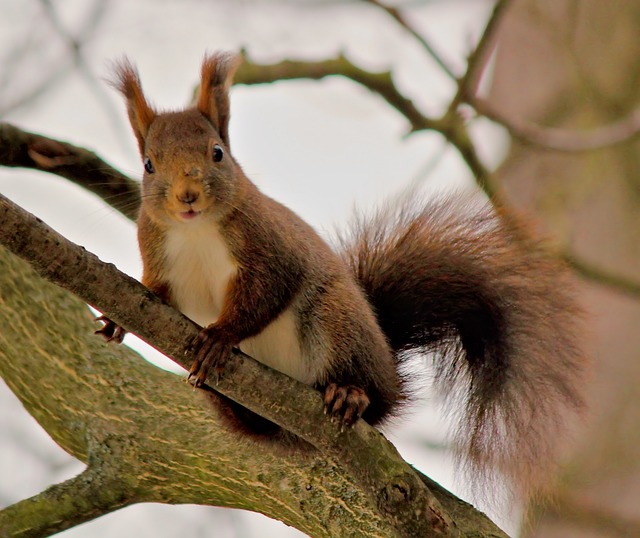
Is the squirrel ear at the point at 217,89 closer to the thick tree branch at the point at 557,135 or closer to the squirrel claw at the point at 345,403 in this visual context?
the squirrel claw at the point at 345,403

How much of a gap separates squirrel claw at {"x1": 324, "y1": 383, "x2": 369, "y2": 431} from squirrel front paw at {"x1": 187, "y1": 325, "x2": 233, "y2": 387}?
27cm

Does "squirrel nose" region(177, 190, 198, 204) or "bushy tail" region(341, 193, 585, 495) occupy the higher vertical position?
"bushy tail" region(341, 193, 585, 495)

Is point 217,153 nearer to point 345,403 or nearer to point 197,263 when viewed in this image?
point 197,263

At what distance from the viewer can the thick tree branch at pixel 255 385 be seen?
196 centimetres

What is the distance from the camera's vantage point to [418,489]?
2.11 meters

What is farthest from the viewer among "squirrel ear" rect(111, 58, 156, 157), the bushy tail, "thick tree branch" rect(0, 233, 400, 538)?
the bushy tail

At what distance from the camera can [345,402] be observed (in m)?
2.28

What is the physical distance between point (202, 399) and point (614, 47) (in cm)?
254

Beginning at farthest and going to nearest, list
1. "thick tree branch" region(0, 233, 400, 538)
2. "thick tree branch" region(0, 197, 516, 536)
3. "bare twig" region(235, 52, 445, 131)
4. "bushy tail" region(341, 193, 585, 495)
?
"bare twig" region(235, 52, 445, 131), "bushy tail" region(341, 193, 585, 495), "thick tree branch" region(0, 233, 400, 538), "thick tree branch" region(0, 197, 516, 536)

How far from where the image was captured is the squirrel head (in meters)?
2.36

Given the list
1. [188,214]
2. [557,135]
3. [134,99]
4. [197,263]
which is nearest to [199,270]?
[197,263]

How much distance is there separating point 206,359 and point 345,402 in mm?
367

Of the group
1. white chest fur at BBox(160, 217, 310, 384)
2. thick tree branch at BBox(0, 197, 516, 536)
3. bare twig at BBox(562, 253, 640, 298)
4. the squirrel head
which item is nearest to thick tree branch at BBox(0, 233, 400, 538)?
thick tree branch at BBox(0, 197, 516, 536)

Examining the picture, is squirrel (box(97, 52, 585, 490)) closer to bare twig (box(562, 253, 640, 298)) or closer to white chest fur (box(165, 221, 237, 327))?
white chest fur (box(165, 221, 237, 327))
